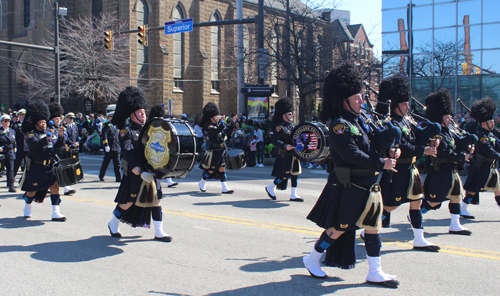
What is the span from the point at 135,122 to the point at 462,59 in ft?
80.3

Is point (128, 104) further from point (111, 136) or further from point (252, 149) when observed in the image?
point (252, 149)

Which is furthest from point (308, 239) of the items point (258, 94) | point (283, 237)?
point (258, 94)

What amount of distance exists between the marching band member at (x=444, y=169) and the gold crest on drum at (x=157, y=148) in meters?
3.60

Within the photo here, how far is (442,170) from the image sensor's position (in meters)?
6.80

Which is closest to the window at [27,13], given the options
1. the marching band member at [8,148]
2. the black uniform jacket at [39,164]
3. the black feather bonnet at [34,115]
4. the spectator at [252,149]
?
the spectator at [252,149]

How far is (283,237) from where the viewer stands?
681 cm

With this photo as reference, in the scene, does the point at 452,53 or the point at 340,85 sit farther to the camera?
the point at 452,53

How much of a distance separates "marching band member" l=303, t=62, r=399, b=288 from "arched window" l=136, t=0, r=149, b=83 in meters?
36.5

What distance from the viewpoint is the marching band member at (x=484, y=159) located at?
7957mm

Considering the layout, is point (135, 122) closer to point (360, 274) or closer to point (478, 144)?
point (360, 274)

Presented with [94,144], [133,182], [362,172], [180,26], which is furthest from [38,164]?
[94,144]

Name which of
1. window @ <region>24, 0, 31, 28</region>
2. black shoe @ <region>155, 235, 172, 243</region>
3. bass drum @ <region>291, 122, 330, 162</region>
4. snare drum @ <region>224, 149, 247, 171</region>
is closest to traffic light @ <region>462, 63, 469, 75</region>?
snare drum @ <region>224, 149, 247, 171</region>

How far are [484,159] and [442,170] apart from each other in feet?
5.53

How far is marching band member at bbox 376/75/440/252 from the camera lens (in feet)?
19.6
